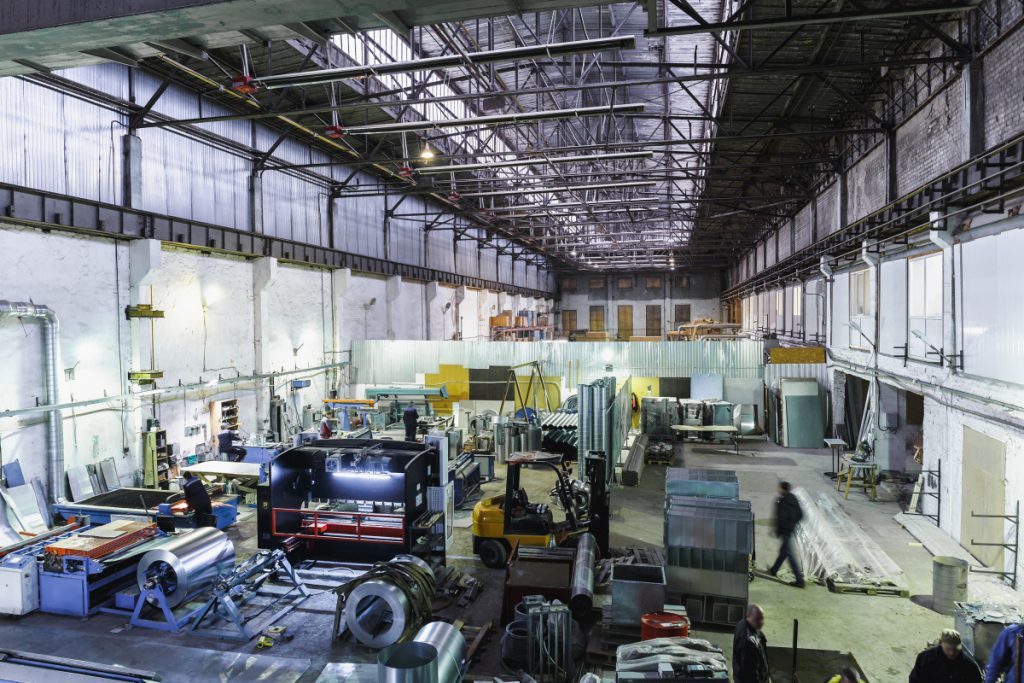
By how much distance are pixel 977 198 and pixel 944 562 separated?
5795mm

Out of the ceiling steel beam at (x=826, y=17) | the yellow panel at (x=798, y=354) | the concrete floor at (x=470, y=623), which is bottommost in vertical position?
the concrete floor at (x=470, y=623)

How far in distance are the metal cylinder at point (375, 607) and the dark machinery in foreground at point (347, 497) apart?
5.70 ft

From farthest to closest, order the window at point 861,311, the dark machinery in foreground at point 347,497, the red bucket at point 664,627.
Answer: the window at point 861,311
the dark machinery in foreground at point 347,497
the red bucket at point 664,627

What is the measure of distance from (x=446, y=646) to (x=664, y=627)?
3.03 metres

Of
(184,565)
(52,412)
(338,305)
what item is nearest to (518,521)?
(184,565)

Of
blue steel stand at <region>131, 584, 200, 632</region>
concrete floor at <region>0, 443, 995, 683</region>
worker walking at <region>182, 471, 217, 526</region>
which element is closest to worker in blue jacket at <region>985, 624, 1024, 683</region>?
concrete floor at <region>0, 443, 995, 683</region>

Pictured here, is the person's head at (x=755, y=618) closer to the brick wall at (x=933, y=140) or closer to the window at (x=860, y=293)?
the brick wall at (x=933, y=140)

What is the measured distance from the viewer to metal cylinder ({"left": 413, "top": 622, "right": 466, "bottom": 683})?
4703 mm

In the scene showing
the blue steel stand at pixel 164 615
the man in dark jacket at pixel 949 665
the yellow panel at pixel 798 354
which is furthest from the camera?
the yellow panel at pixel 798 354

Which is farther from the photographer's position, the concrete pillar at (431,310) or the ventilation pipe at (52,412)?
the concrete pillar at (431,310)

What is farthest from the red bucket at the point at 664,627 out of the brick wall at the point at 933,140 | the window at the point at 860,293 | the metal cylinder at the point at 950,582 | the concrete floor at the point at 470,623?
the window at the point at 860,293

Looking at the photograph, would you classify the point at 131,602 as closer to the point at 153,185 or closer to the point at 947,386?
the point at 153,185

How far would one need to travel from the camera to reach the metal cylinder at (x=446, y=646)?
15.4ft

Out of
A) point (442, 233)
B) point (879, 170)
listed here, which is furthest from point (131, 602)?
point (442, 233)
